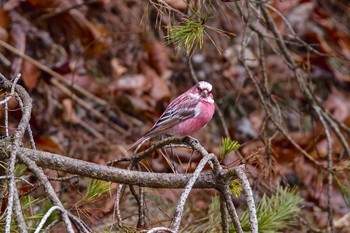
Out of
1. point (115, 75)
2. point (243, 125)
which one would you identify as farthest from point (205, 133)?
point (115, 75)

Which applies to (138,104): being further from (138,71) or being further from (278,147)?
(278,147)

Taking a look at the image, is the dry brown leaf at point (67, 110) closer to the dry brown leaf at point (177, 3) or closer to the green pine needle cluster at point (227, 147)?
the dry brown leaf at point (177, 3)

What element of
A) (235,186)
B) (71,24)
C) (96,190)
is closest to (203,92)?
(235,186)

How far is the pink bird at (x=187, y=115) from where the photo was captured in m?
3.33

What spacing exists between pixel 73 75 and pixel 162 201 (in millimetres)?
1233

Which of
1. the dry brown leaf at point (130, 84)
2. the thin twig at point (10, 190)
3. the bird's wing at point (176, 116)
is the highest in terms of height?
the thin twig at point (10, 190)

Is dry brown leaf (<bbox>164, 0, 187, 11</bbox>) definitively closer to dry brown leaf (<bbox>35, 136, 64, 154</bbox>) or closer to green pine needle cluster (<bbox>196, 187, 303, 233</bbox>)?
green pine needle cluster (<bbox>196, 187, 303, 233</bbox>)

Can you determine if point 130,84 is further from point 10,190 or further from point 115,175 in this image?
point 10,190

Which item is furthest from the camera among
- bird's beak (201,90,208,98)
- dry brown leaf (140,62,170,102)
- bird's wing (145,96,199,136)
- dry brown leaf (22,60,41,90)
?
dry brown leaf (140,62,170,102)

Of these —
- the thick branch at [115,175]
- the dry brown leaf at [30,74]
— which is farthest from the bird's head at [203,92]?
the dry brown leaf at [30,74]

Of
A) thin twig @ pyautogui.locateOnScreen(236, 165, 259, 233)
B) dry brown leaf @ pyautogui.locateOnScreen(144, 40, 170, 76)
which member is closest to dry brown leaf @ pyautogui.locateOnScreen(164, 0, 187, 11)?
thin twig @ pyautogui.locateOnScreen(236, 165, 259, 233)

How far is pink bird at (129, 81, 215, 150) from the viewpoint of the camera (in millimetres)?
3328

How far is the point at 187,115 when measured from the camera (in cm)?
338

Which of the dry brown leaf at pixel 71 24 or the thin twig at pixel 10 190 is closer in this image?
the thin twig at pixel 10 190
